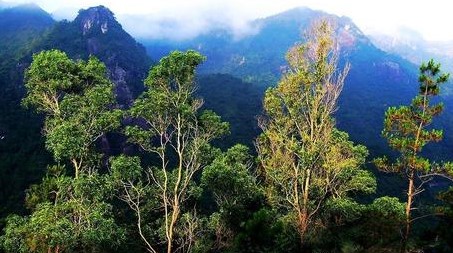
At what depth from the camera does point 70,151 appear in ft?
69.9

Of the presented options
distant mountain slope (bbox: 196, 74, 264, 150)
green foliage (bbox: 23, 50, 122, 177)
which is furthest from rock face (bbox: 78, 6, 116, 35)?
green foliage (bbox: 23, 50, 122, 177)

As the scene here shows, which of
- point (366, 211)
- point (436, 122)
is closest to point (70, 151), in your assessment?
point (366, 211)

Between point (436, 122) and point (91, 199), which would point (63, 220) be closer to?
point (91, 199)

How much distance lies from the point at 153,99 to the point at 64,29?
164m

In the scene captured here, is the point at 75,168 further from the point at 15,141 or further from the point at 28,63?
the point at 28,63

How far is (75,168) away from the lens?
74.2 feet

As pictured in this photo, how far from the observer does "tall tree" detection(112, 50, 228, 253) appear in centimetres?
2284

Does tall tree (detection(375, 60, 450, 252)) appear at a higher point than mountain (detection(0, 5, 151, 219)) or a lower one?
higher

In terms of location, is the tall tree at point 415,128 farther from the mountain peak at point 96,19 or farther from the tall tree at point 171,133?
the mountain peak at point 96,19

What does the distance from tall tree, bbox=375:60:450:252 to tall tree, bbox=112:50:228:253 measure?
825cm

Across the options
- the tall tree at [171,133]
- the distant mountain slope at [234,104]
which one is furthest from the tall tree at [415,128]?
the distant mountain slope at [234,104]

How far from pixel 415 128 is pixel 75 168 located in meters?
16.2

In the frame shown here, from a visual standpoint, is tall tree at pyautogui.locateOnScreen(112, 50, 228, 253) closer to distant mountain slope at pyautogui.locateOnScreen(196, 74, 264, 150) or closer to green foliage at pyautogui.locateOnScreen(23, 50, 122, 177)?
green foliage at pyautogui.locateOnScreen(23, 50, 122, 177)

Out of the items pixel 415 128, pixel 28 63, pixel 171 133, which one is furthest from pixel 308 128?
pixel 28 63
